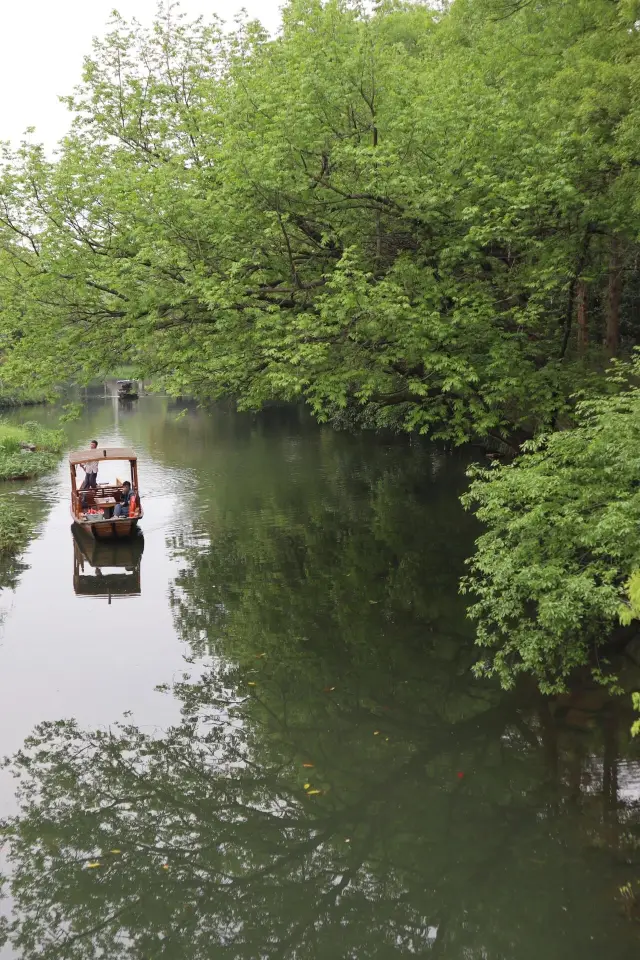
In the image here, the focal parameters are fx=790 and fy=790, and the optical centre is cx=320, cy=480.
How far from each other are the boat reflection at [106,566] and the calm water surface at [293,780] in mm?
135

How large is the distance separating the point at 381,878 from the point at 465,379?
7068 millimetres

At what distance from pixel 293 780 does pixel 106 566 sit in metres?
10.2

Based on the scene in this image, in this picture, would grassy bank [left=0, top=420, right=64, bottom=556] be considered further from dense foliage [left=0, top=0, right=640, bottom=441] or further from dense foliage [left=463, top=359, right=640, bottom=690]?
dense foliage [left=463, top=359, right=640, bottom=690]

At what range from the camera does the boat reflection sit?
1617 cm

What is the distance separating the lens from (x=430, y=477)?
27.8 meters

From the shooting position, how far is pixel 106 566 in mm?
17969

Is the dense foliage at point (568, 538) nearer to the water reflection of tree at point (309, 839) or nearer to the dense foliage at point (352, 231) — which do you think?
the water reflection of tree at point (309, 839)

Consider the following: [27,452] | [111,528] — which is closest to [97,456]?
[111,528]

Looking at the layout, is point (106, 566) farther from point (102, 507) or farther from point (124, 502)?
point (102, 507)

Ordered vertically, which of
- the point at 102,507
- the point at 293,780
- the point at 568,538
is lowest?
the point at 293,780

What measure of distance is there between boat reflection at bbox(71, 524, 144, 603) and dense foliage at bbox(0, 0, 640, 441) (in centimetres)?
440

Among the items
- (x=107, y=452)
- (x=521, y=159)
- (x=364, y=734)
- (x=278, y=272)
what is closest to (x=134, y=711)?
(x=364, y=734)

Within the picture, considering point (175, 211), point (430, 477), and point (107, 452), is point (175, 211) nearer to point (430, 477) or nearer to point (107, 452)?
point (107, 452)

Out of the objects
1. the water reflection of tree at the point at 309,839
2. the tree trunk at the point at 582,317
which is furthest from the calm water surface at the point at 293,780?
the tree trunk at the point at 582,317
